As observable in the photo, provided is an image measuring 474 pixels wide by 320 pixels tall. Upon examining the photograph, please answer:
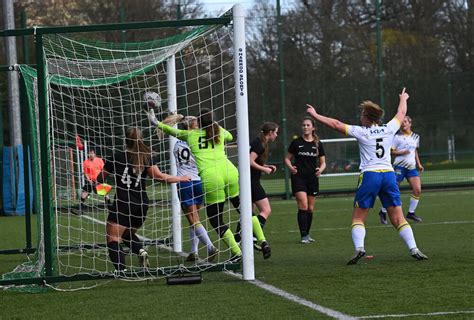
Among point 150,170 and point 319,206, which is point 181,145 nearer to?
point 150,170

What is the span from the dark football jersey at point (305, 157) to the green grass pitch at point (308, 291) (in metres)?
1.22

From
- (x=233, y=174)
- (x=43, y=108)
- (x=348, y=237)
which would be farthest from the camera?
(x=348, y=237)

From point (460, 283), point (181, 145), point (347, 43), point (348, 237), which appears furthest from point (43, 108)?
point (347, 43)

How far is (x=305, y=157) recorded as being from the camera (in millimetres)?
14820

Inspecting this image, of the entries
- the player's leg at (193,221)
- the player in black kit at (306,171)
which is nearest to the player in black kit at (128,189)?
the player's leg at (193,221)

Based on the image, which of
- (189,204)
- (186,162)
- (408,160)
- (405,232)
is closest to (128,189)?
(189,204)

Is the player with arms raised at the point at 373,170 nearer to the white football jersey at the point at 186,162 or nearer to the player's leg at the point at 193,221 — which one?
the player's leg at the point at 193,221

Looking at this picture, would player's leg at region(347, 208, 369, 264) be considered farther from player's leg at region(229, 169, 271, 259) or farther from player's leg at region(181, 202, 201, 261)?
player's leg at region(181, 202, 201, 261)

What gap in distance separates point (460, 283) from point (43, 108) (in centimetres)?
457

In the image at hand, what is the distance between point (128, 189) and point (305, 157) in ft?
15.1

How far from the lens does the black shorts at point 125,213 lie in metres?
10.8

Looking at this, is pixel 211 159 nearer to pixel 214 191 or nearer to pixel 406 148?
pixel 214 191

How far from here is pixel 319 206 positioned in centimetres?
2372

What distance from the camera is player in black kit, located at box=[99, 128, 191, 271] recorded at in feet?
35.5
